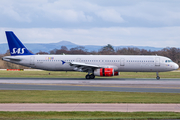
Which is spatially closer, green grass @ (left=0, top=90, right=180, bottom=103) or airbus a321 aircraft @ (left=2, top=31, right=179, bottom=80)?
green grass @ (left=0, top=90, right=180, bottom=103)

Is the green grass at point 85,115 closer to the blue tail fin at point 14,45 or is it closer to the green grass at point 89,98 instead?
the green grass at point 89,98

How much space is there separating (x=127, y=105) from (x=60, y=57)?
27995 mm

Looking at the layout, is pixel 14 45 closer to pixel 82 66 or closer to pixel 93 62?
pixel 82 66

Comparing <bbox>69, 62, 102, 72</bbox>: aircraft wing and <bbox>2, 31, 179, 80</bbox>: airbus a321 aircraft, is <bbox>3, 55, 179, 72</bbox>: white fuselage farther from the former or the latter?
<bbox>69, 62, 102, 72</bbox>: aircraft wing

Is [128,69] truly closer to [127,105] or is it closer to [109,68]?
[109,68]

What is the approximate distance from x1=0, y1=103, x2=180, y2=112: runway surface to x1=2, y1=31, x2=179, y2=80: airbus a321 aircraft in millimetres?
23552

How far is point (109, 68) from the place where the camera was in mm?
40438

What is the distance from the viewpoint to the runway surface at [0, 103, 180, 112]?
602 inches

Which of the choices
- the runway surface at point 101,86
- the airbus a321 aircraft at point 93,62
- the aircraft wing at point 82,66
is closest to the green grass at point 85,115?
the runway surface at point 101,86

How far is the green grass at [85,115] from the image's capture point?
1305 cm

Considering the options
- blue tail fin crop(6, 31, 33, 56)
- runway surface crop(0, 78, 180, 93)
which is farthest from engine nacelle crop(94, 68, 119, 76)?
blue tail fin crop(6, 31, 33, 56)

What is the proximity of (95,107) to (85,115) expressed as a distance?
7.49 feet

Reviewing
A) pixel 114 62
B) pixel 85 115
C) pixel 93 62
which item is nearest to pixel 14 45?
pixel 93 62

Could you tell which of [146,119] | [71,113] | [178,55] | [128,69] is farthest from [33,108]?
[178,55]
